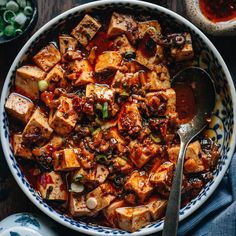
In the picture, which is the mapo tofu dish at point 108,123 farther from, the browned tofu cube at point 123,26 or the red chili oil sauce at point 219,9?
the red chili oil sauce at point 219,9

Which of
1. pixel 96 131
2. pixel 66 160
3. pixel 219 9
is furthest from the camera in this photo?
pixel 219 9

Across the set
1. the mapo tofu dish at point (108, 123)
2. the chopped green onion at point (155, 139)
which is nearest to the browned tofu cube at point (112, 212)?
the mapo tofu dish at point (108, 123)

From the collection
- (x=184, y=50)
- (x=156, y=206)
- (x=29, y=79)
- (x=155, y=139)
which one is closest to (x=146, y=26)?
(x=184, y=50)

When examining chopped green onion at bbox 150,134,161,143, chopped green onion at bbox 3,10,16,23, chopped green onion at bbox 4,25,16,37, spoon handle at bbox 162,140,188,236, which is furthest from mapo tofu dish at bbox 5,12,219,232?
chopped green onion at bbox 3,10,16,23

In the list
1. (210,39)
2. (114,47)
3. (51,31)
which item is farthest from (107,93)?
(210,39)

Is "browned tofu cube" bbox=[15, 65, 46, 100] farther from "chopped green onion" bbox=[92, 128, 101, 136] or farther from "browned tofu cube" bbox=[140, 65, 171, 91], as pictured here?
"browned tofu cube" bbox=[140, 65, 171, 91]

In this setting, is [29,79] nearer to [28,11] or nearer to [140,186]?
[28,11]
